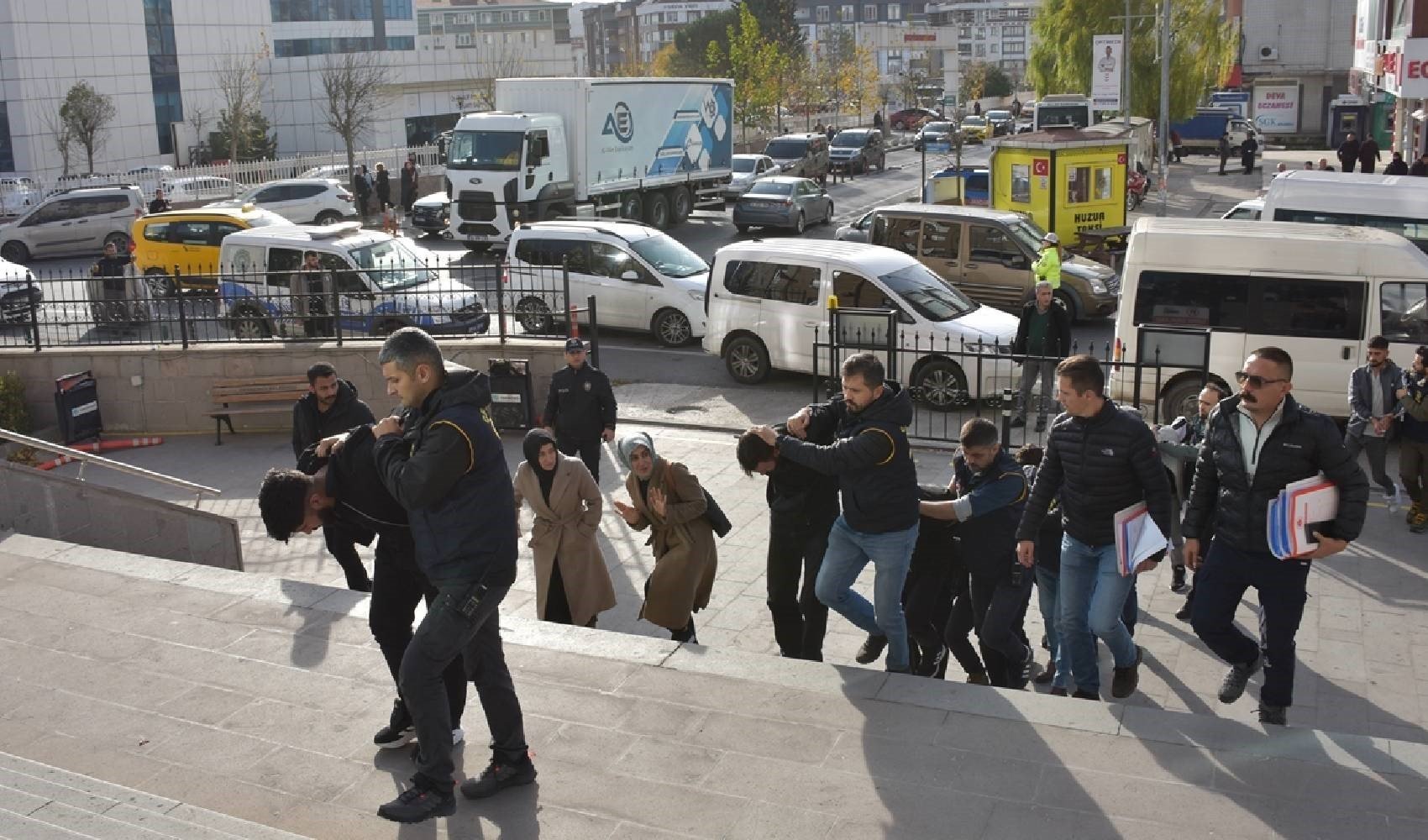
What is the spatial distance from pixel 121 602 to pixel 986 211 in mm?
→ 14335

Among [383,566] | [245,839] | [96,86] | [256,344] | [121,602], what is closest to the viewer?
[245,839]

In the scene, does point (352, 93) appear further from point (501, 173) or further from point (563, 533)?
point (563, 533)

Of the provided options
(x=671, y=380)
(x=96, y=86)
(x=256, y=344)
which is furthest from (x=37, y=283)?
(x=96, y=86)

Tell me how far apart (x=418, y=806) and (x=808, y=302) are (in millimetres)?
11136

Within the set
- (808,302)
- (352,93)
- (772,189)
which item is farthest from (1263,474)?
(352,93)

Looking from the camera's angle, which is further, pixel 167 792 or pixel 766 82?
pixel 766 82

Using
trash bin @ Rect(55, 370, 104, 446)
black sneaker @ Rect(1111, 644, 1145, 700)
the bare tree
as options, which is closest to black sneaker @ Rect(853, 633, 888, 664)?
black sneaker @ Rect(1111, 644, 1145, 700)

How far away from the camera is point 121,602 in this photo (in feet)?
25.6

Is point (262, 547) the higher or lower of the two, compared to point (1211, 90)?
lower

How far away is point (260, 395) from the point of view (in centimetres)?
1499

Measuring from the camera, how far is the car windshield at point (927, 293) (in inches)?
614

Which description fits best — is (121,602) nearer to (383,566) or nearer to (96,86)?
(383,566)

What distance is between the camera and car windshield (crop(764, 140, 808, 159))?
41625mm

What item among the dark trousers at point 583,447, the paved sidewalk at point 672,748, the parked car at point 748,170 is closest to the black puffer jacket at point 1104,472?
the paved sidewalk at point 672,748
